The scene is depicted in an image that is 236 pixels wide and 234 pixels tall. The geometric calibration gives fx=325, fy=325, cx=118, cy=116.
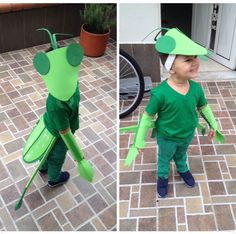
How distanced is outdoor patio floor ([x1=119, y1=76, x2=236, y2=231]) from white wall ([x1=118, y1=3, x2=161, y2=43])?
3.13 feet

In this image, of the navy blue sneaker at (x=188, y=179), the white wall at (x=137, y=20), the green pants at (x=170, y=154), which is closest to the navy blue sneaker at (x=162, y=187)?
the green pants at (x=170, y=154)

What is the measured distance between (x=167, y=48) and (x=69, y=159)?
1150 millimetres

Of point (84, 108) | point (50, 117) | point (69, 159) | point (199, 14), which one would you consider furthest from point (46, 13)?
point (50, 117)

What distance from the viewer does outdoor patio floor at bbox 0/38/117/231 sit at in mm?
1976

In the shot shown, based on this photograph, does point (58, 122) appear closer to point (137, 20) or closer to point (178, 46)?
point (178, 46)

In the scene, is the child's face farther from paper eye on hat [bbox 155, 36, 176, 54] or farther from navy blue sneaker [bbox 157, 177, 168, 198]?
navy blue sneaker [bbox 157, 177, 168, 198]

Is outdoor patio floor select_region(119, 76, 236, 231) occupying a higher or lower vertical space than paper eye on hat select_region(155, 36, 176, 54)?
lower

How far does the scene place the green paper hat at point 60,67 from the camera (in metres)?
1.42

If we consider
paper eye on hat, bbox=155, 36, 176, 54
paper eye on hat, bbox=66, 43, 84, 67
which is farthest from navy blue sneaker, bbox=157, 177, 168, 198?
paper eye on hat, bbox=66, 43, 84, 67

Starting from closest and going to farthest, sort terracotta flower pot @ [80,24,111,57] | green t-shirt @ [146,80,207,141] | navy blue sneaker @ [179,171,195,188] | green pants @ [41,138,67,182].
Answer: green t-shirt @ [146,80,207,141] < green pants @ [41,138,67,182] < navy blue sneaker @ [179,171,195,188] < terracotta flower pot @ [80,24,111,57]

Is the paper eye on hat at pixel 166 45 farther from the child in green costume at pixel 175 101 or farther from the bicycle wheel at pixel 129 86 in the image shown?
the bicycle wheel at pixel 129 86

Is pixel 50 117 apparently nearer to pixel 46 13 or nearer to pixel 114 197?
pixel 114 197

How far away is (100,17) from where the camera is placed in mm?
3395

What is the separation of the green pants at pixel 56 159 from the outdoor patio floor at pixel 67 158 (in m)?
0.13
